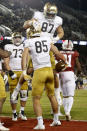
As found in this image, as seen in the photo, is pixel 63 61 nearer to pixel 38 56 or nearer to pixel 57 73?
pixel 38 56

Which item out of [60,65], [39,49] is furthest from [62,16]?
[39,49]

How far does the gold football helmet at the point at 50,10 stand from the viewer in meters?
6.88

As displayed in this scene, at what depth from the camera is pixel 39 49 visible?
18.7 feet

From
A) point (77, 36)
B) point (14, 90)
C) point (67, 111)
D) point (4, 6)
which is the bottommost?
point (67, 111)

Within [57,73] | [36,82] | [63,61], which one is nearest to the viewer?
[36,82]

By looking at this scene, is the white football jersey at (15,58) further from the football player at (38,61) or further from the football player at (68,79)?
the football player at (38,61)

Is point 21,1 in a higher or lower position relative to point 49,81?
higher

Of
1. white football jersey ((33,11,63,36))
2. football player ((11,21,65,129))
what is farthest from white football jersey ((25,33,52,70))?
white football jersey ((33,11,63,36))

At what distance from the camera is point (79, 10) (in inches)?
1428

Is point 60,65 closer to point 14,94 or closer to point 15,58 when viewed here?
point 14,94

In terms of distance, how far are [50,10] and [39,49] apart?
1.45 meters

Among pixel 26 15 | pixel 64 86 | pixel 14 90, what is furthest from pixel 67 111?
pixel 26 15

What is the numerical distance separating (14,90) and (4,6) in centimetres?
2561

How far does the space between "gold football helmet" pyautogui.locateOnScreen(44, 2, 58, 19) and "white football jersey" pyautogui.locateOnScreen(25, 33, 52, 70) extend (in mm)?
1264
